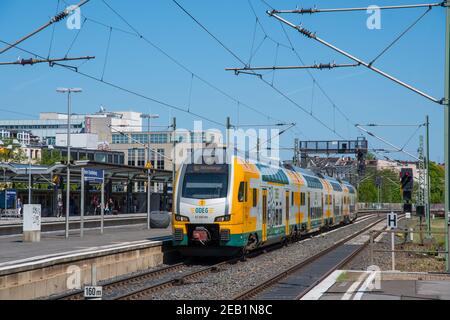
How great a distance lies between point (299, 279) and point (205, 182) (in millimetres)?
4488

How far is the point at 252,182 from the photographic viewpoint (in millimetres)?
A: 22188

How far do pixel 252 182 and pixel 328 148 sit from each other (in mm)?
41930

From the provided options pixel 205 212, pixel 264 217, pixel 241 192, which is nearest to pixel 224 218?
pixel 205 212

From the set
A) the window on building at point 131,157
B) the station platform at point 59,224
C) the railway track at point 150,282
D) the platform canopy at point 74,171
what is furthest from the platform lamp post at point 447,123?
the window on building at point 131,157

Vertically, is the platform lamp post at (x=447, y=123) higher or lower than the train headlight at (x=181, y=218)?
higher

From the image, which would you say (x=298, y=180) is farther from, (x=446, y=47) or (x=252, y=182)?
(x=446, y=47)

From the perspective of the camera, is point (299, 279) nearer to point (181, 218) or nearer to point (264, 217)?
point (181, 218)

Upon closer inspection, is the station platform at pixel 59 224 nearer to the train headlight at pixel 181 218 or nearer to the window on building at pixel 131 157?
the train headlight at pixel 181 218

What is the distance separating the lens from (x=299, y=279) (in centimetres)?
1812

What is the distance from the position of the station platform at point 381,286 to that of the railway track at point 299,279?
389mm

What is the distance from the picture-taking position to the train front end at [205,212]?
67.7 ft

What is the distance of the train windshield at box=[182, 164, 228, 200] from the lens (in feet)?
68.3
